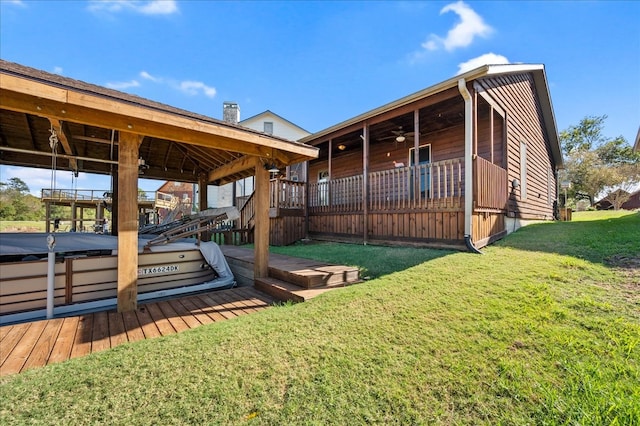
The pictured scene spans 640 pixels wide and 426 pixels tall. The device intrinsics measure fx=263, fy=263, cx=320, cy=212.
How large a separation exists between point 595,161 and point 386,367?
3178 cm

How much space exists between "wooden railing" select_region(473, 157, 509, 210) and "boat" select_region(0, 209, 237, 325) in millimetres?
5103

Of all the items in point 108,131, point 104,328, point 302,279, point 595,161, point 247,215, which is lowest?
point 104,328

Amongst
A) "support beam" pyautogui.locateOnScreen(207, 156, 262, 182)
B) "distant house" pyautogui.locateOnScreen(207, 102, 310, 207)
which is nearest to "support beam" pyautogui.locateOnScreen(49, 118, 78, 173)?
"support beam" pyautogui.locateOnScreen(207, 156, 262, 182)

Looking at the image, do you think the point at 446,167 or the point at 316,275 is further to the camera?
the point at 446,167

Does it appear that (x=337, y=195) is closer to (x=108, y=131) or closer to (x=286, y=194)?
(x=286, y=194)

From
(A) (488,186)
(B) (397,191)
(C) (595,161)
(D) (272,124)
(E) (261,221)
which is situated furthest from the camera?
(C) (595,161)

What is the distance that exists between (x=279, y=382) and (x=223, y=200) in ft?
60.4

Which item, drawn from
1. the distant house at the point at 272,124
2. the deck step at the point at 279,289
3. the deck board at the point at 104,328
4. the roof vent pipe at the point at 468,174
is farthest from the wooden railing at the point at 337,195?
the distant house at the point at 272,124

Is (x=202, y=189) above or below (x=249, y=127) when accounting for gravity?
below

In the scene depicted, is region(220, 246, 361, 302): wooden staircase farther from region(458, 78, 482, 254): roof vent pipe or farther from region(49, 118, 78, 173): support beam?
region(49, 118, 78, 173): support beam

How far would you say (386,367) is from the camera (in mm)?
1996

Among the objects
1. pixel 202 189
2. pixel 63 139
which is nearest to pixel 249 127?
pixel 202 189

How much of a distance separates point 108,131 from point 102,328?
3.59 metres

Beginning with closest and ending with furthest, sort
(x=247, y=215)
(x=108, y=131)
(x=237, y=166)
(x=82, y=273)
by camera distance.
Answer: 1. (x=82, y=273)
2. (x=108, y=131)
3. (x=237, y=166)
4. (x=247, y=215)
